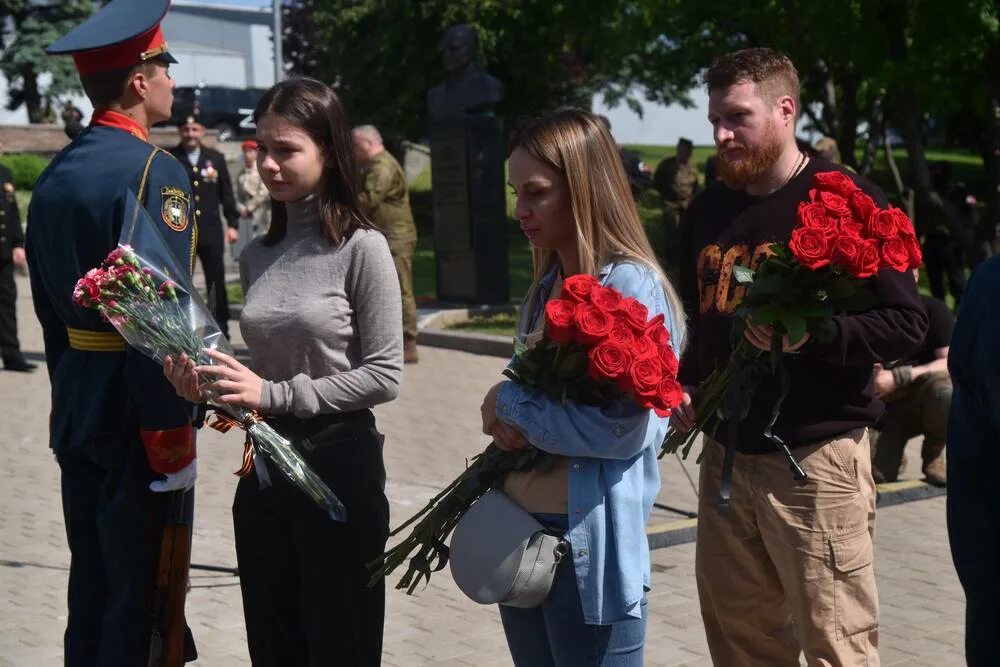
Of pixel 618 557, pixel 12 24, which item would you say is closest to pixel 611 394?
pixel 618 557

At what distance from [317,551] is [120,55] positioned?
1510mm

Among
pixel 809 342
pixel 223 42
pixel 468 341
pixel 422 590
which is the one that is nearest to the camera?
pixel 809 342

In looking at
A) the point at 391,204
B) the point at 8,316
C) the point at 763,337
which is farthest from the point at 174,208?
the point at 8,316

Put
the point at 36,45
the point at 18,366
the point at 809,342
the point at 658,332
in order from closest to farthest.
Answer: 1. the point at 658,332
2. the point at 809,342
3. the point at 18,366
4. the point at 36,45

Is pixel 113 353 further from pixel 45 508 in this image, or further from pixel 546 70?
pixel 546 70

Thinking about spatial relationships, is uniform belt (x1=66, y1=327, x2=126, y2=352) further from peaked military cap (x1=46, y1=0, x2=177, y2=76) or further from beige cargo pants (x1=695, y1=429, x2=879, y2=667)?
beige cargo pants (x1=695, y1=429, x2=879, y2=667)

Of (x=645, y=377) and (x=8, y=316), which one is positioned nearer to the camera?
(x=645, y=377)

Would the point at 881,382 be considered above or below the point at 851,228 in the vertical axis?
below

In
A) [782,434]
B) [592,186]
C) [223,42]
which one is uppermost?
[223,42]

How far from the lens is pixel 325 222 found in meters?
3.77

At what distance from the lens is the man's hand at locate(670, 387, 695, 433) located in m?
3.92

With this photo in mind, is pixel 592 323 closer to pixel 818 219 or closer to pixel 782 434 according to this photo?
pixel 818 219

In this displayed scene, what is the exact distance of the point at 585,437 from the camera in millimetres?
3125

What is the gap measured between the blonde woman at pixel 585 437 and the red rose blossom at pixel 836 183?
53 centimetres
